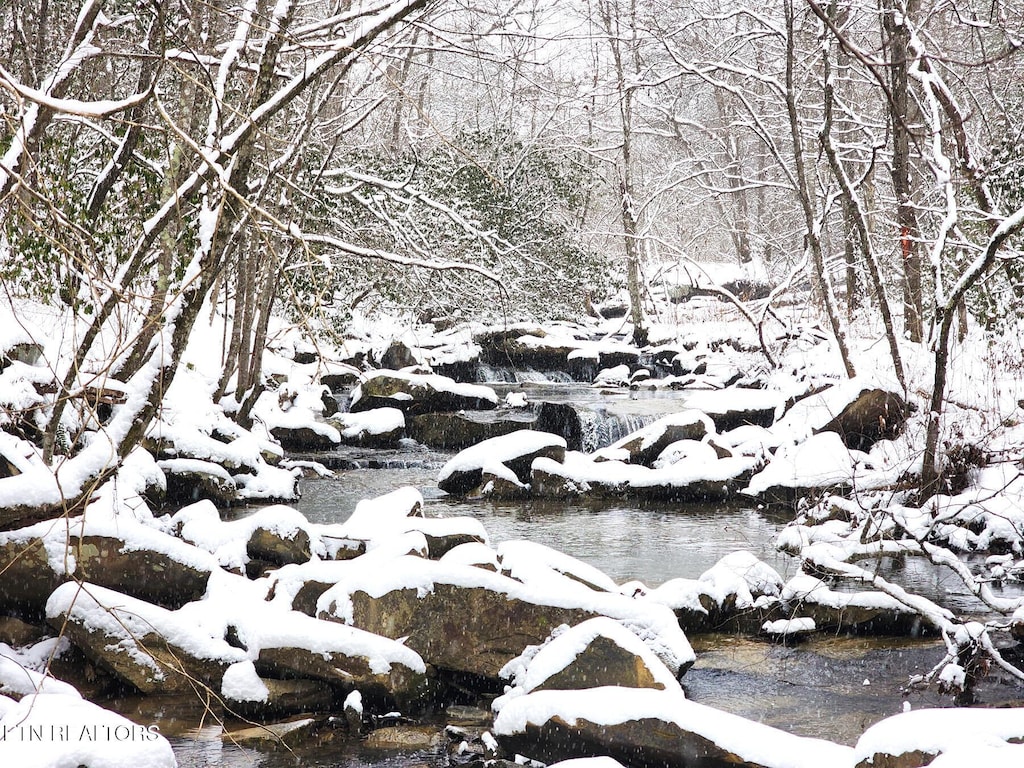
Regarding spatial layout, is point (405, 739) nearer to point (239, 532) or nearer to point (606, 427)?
point (239, 532)

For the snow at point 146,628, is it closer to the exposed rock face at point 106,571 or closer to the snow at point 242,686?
the exposed rock face at point 106,571

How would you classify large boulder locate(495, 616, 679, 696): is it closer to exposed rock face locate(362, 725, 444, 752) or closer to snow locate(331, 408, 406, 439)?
exposed rock face locate(362, 725, 444, 752)

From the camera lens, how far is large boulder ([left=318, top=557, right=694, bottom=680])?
5.56 m

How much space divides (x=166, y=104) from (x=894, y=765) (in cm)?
886

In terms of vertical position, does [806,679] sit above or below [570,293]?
below

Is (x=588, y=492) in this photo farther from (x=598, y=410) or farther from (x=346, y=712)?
(x=346, y=712)

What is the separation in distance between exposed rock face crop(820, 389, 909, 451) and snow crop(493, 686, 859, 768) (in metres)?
7.41

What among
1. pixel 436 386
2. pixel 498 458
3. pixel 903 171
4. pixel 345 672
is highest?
pixel 903 171

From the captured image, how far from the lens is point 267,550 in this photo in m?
7.48

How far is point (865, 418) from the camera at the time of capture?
37.3 feet

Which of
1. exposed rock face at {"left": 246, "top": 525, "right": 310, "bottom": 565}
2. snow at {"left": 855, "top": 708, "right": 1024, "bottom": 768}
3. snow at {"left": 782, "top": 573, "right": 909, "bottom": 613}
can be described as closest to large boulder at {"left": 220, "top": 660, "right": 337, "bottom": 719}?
exposed rock face at {"left": 246, "top": 525, "right": 310, "bottom": 565}

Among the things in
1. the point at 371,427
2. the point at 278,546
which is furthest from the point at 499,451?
the point at 278,546

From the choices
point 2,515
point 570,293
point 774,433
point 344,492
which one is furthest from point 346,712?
point 570,293

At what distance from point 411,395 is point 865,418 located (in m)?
7.30
